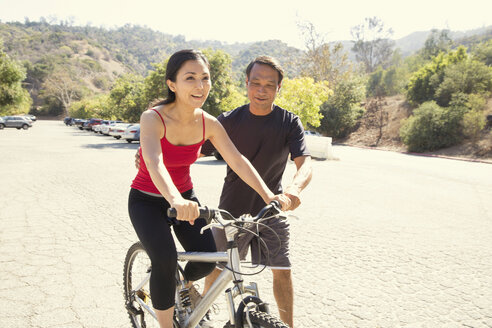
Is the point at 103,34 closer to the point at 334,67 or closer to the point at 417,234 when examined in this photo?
the point at 334,67

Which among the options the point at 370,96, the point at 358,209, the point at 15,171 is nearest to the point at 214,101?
the point at 15,171

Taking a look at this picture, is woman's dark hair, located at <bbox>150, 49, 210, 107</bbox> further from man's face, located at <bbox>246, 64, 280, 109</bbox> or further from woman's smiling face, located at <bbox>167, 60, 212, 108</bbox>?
man's face, located at <bbox>246, 64, 280, 109</bbox>

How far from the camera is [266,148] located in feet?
8.04

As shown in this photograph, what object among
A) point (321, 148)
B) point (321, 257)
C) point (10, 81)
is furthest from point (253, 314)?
point (10, 81)

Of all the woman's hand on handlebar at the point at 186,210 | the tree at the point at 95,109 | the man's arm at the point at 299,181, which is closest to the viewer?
the woman's hand on handlebar at the point at 186,210

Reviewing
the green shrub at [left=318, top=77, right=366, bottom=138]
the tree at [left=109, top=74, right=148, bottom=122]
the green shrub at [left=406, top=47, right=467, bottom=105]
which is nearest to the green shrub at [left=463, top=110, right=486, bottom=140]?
the green shrub at [left=406, top=47, right=467, bottom=105]

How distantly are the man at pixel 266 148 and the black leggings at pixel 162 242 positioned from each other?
263mm

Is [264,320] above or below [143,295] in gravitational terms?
above

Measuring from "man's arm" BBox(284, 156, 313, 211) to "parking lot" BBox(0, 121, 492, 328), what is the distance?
1.09ft

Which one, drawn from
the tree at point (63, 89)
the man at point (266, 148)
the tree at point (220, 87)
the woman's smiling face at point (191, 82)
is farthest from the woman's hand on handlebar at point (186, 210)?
the tree at point (63, 89)

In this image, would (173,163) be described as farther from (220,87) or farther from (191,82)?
(220,87)

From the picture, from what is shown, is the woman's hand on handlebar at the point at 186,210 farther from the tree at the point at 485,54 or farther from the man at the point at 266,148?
the tree at the point at 485,54

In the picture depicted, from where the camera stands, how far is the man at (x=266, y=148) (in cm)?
238

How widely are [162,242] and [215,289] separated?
410mm
